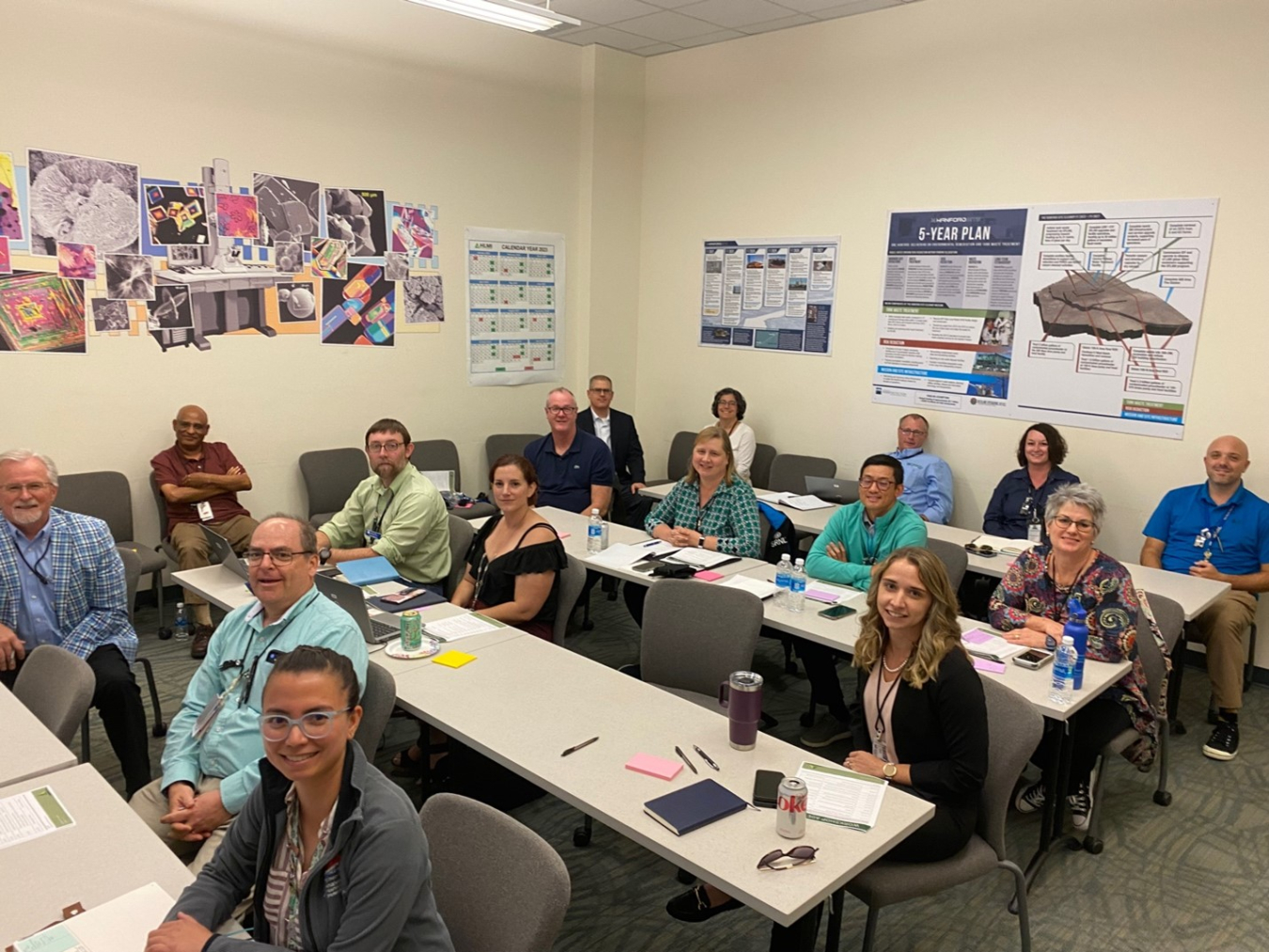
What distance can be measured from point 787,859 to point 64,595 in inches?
107

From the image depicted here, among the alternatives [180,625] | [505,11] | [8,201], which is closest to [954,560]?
[505,11]

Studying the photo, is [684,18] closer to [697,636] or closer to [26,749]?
[697,636]

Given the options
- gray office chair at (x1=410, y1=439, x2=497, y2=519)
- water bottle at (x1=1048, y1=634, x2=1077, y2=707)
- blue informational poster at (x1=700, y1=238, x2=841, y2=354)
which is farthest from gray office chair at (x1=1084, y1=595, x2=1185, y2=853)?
gray office chair at (x1=410, y1=439, x2=497, y2=519)

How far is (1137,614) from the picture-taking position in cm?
322

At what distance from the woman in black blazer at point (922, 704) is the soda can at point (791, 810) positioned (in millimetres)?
437

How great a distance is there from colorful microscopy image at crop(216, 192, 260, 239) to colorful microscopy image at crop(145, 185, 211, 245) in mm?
87

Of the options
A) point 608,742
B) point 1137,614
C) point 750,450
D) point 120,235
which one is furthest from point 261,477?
point 1137,614

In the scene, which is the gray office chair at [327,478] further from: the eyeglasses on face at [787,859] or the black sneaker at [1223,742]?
the black sneaker at [1223,742]

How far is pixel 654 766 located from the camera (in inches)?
91.4

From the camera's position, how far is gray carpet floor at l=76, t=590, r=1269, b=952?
109 inches

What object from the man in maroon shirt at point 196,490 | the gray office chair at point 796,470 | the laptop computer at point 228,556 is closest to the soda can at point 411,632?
the laptop computer at point 228,556

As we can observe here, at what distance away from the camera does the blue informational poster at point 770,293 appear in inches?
249

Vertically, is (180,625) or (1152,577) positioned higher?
(1152,577)

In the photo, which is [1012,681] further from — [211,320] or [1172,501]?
[211,320]
